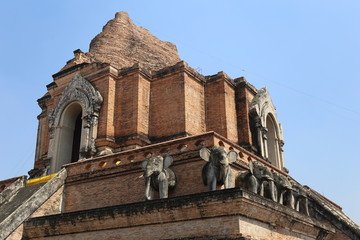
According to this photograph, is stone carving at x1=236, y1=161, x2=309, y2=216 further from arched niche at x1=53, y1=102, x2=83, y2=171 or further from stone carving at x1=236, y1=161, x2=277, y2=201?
arched niche at x1=53, y1=102, x2=83, y2=171

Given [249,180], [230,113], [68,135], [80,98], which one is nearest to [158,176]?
[249,180]

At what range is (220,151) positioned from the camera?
10.8m

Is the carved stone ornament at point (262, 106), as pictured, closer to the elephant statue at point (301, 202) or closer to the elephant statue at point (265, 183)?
the elephant statue at point (301, 202)

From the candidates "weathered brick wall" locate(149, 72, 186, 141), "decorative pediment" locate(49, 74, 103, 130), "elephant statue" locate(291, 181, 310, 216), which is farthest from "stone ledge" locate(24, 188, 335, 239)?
"decorative pediment" locate(49, 74, 103, 130)

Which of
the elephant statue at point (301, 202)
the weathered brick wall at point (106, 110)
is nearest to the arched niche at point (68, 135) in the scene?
the weathered brick wall at point (106, 110)

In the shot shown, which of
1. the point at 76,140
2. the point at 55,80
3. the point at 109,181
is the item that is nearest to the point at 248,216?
the point at 109,181

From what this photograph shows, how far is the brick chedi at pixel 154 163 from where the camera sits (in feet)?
32.3

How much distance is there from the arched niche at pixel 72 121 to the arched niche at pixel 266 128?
714 centimetres

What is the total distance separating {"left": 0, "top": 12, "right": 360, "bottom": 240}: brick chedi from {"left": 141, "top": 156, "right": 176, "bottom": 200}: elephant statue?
27 mm

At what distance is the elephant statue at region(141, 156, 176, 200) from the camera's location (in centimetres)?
1125

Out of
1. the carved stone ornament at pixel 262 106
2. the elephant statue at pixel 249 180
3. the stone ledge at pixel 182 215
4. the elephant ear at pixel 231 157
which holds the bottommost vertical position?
the stone ledge at pixel 182 215

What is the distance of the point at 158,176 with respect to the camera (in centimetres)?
1143

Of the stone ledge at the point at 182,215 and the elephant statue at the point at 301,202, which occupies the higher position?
the elephant statue at the point at 301,202

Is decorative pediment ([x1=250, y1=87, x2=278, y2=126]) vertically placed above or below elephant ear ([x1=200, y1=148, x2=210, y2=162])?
above
